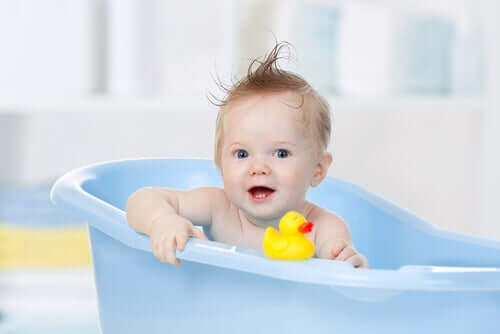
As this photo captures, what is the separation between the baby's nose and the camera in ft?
2.96

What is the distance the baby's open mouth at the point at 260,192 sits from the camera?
0.93m

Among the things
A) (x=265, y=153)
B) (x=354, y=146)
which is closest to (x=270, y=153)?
(x=265, y=153)

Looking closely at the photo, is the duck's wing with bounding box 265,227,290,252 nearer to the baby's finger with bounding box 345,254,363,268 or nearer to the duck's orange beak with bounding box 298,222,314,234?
the duck's orange beak with bounding box 298,222,314,234

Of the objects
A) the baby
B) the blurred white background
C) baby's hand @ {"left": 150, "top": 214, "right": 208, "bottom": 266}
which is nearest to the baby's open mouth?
the baby

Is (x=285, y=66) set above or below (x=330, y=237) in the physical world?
above

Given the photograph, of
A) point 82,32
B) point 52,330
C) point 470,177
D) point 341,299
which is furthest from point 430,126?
point 341,299

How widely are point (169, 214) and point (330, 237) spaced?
234 mm

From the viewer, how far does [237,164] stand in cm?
93

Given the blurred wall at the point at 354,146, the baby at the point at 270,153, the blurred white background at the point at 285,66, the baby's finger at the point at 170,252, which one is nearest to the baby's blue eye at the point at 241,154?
the baby at the point at 270,153

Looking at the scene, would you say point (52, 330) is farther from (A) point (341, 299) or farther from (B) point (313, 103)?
(A) point (341, 299)

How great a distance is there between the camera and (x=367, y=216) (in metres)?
1.21

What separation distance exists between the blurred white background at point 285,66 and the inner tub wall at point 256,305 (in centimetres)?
73

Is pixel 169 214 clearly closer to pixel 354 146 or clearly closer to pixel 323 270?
pixel 323 270

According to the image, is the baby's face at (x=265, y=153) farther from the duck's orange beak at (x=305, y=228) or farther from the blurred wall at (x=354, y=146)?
the blurred wall at (x=354, y=146)
